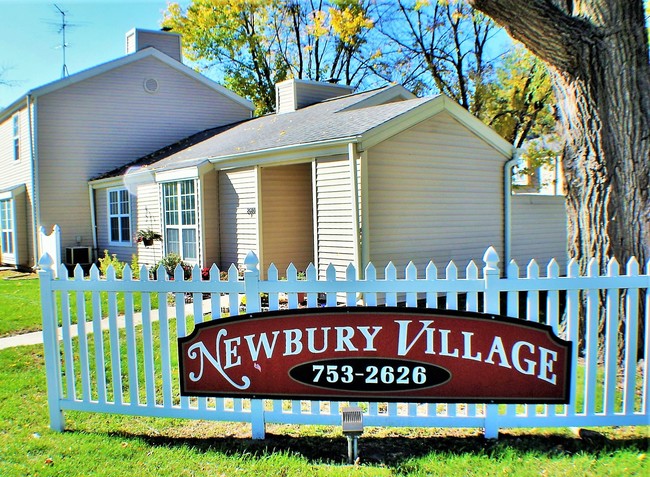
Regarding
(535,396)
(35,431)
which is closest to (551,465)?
(535,396)

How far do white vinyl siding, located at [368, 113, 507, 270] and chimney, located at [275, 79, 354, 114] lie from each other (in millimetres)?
6655

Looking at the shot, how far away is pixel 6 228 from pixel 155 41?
8.84 metres

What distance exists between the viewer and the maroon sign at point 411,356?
382 cm

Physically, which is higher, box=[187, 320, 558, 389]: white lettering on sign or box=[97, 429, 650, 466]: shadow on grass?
box=[187, 320, 558, 389]: white lettering on sign

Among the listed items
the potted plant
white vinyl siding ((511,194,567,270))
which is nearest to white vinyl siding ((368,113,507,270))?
white vinyl siding ((511,194,567,270))

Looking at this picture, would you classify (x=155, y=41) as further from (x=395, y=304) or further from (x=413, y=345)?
(x=413, y=345)

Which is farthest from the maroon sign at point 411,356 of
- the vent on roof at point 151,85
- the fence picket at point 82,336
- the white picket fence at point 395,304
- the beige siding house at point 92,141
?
the vent on roof at point 151,85

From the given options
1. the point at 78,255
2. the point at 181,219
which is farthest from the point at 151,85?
the point at 181,219

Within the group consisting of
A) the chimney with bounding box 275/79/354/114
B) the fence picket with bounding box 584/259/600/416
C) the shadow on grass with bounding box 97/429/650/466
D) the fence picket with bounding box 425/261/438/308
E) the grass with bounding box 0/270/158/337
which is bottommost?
the shadow on grass with bounding box 97/429/650/466

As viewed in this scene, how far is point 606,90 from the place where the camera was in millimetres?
5277

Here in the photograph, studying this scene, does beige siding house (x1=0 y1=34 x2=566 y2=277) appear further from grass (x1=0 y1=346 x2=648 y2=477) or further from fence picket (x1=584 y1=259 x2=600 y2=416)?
fence picket (x1=584 y1=259 x2=600 y2=416)

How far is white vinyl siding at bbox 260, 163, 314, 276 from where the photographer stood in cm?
1217

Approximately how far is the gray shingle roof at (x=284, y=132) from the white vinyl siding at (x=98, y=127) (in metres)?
0.79

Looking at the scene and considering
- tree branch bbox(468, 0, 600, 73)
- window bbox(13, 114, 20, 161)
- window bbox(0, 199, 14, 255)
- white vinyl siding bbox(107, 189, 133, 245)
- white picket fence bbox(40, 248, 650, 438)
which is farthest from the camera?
window bbox(0, 199, 14, 255)
